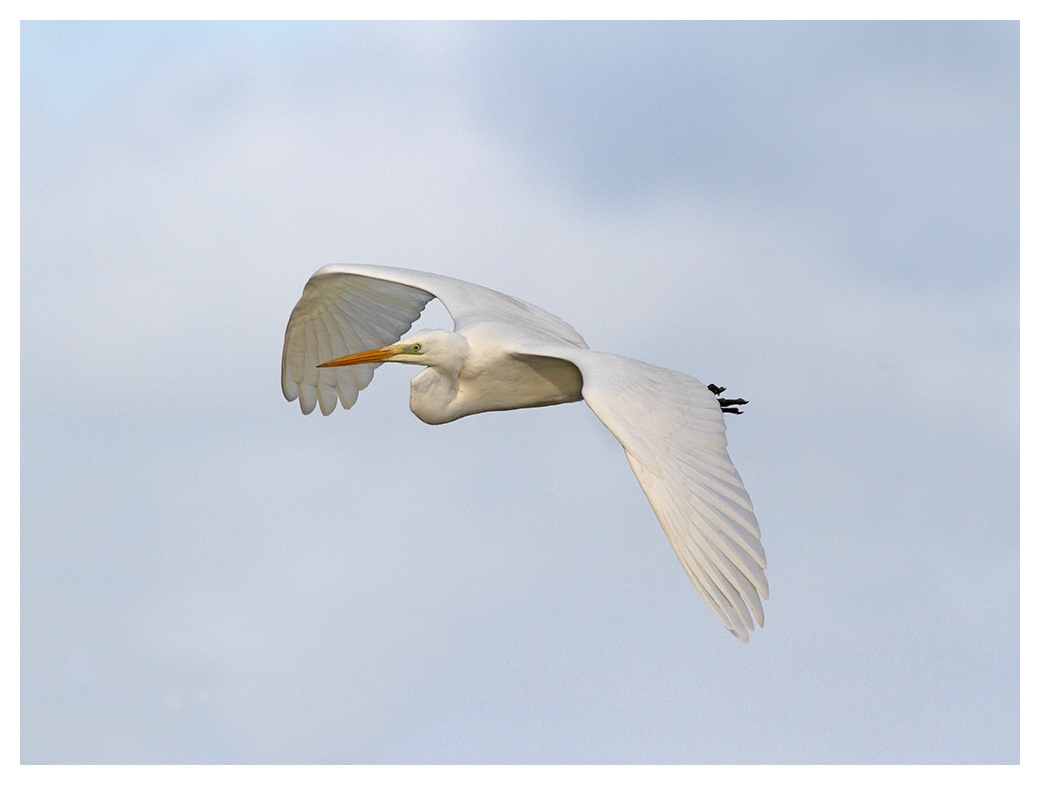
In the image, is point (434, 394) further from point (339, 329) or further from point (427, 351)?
point (339, 329)

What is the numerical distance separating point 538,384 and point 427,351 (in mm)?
771

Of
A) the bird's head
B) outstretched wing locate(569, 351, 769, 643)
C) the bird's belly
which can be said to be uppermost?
the bird's head

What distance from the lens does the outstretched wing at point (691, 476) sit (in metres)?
6.45

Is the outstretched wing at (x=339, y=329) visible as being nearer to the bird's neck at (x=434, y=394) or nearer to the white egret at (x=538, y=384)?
the white egret at (x=538, y=384)

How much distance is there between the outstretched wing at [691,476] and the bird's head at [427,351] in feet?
3.25

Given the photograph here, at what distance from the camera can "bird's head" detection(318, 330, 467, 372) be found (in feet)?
27.7

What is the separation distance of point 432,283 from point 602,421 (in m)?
2.90

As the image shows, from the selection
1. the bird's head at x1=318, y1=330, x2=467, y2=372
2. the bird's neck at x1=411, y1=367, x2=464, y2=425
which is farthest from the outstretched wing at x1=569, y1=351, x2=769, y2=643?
the bird's neck at x1=411, y1=367, x2=464, y2=425

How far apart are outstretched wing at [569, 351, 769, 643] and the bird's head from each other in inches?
39.0

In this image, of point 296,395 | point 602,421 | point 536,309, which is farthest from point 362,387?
point 602,421

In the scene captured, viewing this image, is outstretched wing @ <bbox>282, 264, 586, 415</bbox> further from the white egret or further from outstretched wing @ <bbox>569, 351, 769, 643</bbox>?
outstretched wing @ <bbox>569, 351, 769, 643</bbox>

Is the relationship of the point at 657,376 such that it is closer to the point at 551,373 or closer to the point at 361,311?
the point at 551,373

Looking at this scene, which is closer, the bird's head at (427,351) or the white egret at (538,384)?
the white egret at (538,384)

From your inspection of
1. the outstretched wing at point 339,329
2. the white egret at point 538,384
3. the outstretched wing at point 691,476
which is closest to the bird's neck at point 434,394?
the white egret at point 538,384
